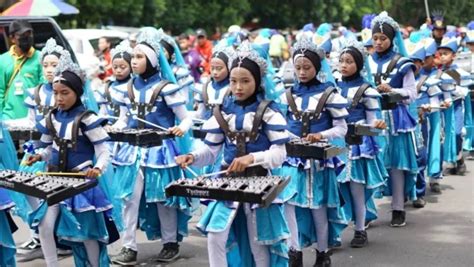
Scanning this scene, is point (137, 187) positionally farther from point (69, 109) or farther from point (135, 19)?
point (135, 19)

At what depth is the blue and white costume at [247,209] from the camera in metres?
5.76

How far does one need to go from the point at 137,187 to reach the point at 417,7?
38311mm

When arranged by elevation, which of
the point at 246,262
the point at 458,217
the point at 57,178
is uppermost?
the point at 57,178

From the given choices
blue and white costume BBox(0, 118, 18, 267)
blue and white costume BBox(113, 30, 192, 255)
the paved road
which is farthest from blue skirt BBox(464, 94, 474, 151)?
blue and white costume BBox(0, 118, 18, 267)

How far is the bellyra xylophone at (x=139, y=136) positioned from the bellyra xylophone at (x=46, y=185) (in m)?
1.13

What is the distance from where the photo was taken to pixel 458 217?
31.4 feet

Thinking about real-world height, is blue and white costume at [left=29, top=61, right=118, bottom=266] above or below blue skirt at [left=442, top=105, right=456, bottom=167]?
above

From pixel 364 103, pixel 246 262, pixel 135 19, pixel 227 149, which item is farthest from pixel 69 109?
pixel 135 19

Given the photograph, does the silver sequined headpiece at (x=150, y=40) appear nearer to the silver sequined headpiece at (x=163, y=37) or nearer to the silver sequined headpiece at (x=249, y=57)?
the silver sequined headpiece at (x=163, y=37)

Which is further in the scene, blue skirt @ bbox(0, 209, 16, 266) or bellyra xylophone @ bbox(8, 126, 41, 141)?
bellyra xylophone @ bbox(8, 126, 41, 141)

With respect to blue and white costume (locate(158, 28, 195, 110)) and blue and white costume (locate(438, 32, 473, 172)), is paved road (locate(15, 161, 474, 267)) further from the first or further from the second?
blue and white costume (locate(438, 32, 473, 172))

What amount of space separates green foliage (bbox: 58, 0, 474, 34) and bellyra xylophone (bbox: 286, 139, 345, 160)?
18031 mm

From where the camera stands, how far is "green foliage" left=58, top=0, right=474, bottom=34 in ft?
87.7

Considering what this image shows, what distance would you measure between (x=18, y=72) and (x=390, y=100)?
373 cm
